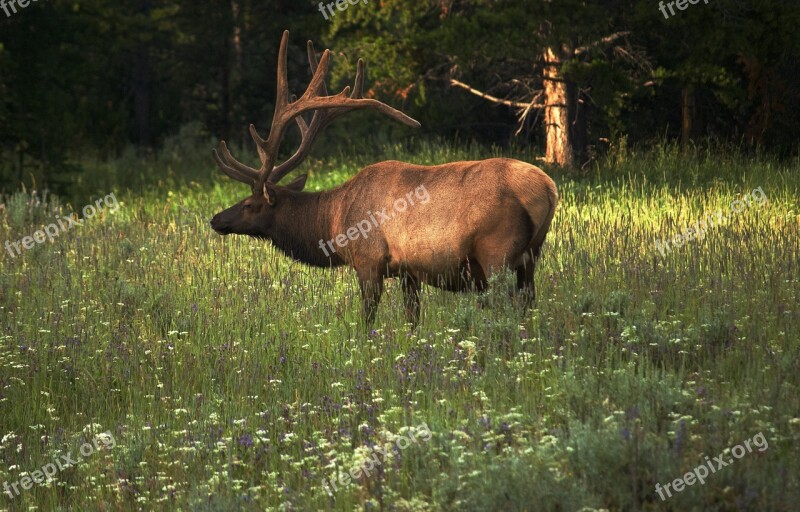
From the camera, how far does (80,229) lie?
45.2 feet

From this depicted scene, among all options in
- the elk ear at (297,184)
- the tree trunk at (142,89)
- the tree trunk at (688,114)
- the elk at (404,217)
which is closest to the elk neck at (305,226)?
the elk at (404,217)

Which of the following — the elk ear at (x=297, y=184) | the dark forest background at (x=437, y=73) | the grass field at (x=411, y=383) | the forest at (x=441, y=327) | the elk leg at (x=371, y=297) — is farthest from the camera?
the dark forest background at (x=437, y=73)

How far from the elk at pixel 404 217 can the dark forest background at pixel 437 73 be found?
694 centimetres

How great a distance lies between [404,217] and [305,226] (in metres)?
1.33

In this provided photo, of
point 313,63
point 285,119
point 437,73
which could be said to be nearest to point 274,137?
point 285,119

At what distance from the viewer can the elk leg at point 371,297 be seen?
323 inches

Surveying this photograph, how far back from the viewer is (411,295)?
8.38 m

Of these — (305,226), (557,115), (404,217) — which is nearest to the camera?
(404,217)

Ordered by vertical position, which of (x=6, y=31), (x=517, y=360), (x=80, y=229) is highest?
(x=6, y=31)

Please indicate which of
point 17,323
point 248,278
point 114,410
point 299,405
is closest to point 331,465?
point 299,405

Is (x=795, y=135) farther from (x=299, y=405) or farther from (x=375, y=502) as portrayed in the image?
(x=375, y=502)

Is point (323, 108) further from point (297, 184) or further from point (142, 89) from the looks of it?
point (142, 89)

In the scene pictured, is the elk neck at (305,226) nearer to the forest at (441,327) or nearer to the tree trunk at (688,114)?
the forest at (441,327)

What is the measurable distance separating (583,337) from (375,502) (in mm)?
2385
